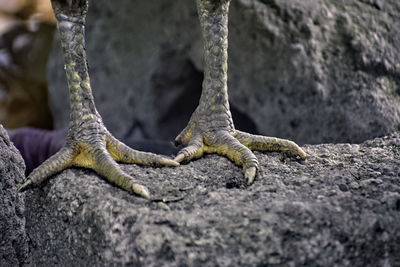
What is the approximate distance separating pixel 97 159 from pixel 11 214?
14.3 inches

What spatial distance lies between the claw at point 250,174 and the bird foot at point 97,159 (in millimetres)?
225

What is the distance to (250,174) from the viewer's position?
1860mm

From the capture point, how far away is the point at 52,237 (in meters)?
1.88

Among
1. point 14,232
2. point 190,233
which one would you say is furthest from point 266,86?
point 190,233

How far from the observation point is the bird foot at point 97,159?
1895 millimetres

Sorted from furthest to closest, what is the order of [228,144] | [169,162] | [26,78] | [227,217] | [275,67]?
[26,78] < [275,67] < [228,144] < [169,162] < [227,217]

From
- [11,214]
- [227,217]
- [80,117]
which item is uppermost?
[80,117]

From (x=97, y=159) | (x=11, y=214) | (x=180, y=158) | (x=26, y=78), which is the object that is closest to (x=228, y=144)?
(x=180, y=158)

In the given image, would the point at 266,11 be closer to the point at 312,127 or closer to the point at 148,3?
the point at 312,127

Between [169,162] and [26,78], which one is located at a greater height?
[169,162]

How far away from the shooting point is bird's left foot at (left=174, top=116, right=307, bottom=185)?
2000 mm

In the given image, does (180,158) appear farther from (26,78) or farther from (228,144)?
(26,78)

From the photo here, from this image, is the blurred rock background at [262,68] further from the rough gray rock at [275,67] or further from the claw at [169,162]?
the claw at [169,162]

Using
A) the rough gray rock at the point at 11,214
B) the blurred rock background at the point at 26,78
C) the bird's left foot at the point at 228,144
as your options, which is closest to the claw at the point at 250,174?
the bird's left foot at the point at 228,144
